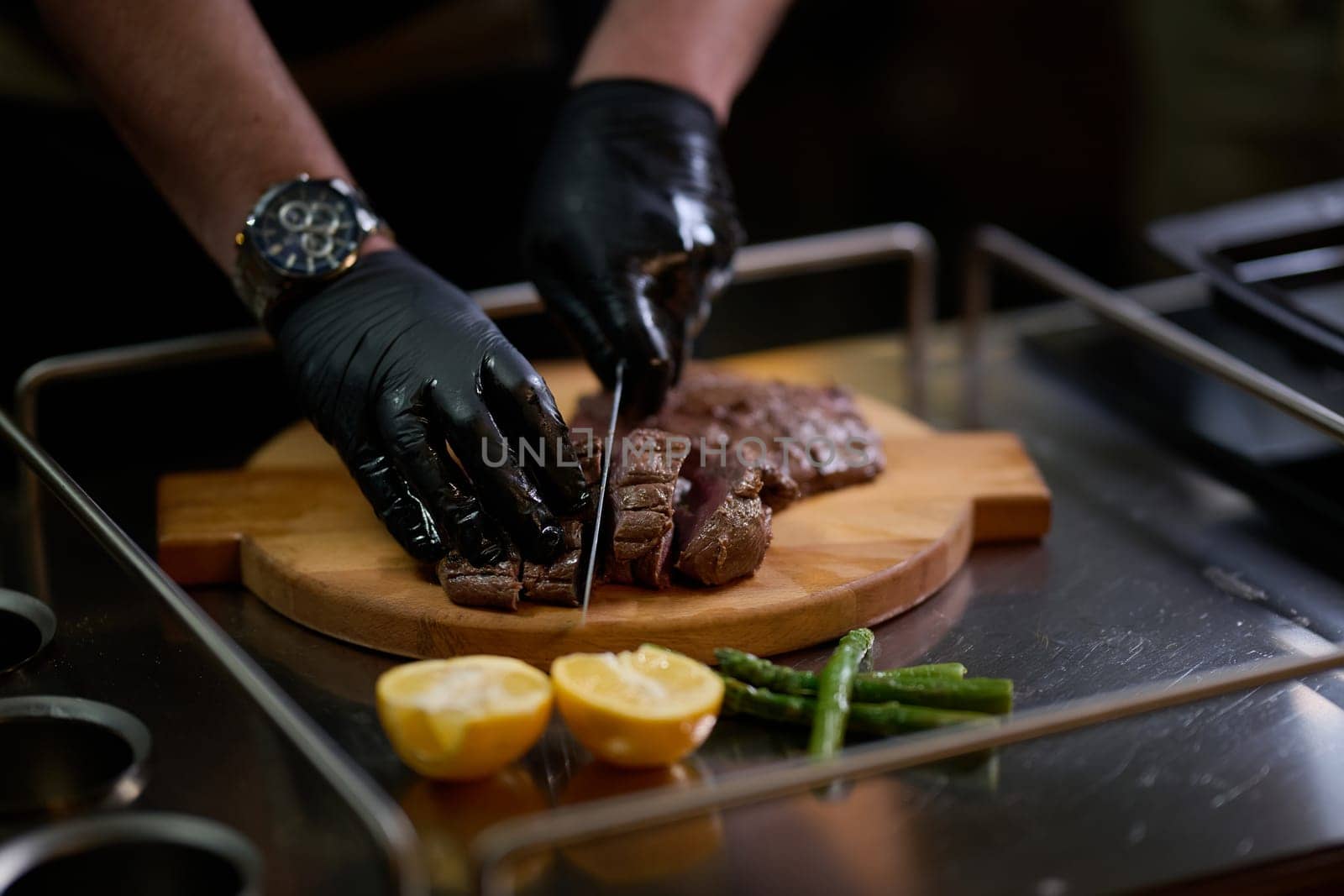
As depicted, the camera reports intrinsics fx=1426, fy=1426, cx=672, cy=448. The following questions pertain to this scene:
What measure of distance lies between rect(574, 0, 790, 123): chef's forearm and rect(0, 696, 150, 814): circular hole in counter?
5.07 feet

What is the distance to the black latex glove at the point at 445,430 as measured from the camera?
Answer: 83.6 inches

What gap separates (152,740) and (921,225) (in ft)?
16.5

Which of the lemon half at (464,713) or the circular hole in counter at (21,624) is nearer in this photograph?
the lemon half at (464,713)

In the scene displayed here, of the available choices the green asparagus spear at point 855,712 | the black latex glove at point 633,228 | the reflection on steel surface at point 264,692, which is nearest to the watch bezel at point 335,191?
the black latex glove at point 633,228

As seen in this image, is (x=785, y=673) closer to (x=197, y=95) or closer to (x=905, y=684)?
(x=905, y=684)

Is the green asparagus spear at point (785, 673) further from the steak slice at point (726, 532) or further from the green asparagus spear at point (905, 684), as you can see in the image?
the steak slice at point (726, 532)

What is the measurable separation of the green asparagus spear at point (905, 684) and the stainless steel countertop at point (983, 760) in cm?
7

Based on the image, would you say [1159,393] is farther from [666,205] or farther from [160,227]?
[160,227]

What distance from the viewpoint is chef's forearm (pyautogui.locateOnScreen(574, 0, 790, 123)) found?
9.24 feet

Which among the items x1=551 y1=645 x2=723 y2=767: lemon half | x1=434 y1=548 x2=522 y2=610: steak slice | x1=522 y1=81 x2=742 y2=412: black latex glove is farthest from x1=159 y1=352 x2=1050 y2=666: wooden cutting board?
x1=522 y1=81 x2=742 y2=412: black latex glove

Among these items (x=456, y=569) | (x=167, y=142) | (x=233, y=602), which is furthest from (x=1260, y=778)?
(x=167, y=142)

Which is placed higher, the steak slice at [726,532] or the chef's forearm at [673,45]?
the chef's forearm at [673,45]

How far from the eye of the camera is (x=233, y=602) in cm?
234

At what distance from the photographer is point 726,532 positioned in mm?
2129
